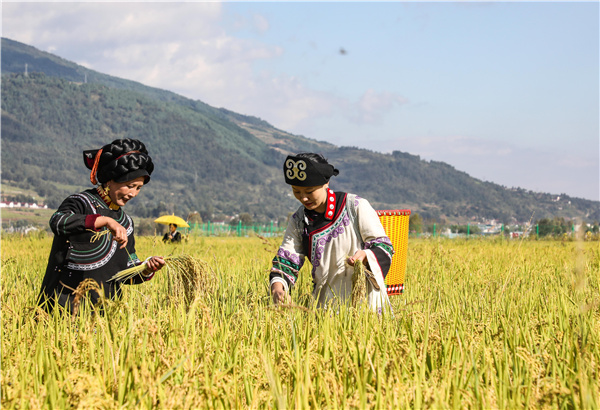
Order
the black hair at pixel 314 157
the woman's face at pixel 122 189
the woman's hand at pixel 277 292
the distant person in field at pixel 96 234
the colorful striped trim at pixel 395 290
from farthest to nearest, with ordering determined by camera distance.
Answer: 1. the colorful striped trim at pixel 395 290
2. the woman's hand at pixel 277 292
3. the black hair at pixel 314 157
4. the woman's face at pixel 122 189
5. the distant person in field at pixel 96 234

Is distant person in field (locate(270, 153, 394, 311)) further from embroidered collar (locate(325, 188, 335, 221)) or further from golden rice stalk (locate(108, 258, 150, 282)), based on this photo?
golden rice stalk (locate(108, 258, 150, 282))

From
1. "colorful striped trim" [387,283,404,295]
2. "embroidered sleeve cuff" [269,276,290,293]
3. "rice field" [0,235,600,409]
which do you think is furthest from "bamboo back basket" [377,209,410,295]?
"rice field" [0,235,600,409]

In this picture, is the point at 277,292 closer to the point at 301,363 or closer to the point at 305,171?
the point at 305,171

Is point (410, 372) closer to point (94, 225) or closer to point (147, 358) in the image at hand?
point (147, 358)

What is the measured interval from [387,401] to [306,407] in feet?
0.97

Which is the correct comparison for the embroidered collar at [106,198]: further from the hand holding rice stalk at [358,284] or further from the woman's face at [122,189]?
the hand holding rice stalk at [358,284]

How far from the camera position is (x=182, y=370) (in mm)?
2336

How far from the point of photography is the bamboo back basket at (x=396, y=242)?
5031mm

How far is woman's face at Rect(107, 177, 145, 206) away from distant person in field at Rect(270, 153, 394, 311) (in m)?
0.89

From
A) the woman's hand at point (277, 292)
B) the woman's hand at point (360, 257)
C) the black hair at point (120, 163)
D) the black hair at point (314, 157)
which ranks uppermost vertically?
the black hair at point (314, 157)

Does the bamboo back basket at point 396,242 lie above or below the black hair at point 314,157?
below

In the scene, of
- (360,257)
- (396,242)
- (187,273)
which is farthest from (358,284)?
(396,242)

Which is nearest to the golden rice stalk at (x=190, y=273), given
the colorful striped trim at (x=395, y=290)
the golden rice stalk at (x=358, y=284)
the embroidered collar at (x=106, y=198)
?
the embroidered collar at (x=106, y=198)

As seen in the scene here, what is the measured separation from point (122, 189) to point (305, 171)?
1076mm
